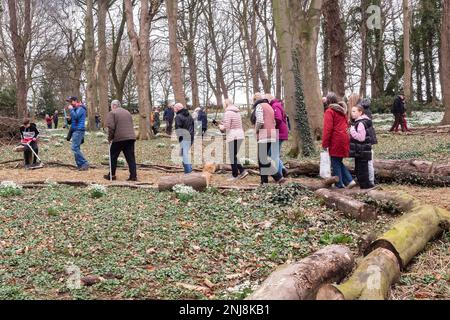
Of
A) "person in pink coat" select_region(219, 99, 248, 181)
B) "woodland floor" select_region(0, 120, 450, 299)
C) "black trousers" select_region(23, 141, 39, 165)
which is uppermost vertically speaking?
"person in pink coat" select_region(219, 99, 248, 181)

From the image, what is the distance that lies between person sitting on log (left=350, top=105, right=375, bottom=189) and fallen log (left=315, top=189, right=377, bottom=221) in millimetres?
1045

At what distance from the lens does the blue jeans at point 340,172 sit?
898 centimetres

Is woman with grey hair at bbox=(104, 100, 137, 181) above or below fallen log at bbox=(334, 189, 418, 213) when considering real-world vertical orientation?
above

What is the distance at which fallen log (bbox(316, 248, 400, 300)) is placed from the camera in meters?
4.00

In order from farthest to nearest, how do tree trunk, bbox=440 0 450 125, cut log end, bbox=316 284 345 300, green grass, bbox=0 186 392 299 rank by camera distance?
1. tree trunk, bbox=440 0 450 125
2. green grass, bbox=0 186 392 299
3. cut log end, bbox=316 284 345 300

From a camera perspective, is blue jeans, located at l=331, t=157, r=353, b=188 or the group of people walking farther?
blue jeans, located at l=331, t=157, r=353, b=188

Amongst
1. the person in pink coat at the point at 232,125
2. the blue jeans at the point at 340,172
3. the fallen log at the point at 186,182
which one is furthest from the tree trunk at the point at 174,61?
the blue jeans at the point at 340,172

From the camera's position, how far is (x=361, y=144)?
853 centimetres

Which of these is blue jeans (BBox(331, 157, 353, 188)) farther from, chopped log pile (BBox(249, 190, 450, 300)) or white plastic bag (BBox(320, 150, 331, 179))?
chopped log pile (BBox(249, 190, 450, 300))

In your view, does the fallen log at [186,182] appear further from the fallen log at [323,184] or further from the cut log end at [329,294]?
the cut log end at [329,294]

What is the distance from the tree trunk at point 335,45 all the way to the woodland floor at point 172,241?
10.8 metres

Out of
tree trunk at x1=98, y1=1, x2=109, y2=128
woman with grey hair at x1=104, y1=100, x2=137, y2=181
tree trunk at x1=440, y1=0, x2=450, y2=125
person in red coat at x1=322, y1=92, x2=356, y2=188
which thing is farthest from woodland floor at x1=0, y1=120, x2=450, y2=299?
tree trunk at x1=98, y1=1, x2=109, y2=128

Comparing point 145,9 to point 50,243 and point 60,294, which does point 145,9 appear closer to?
point 50,243

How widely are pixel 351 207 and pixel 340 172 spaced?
1.84m
